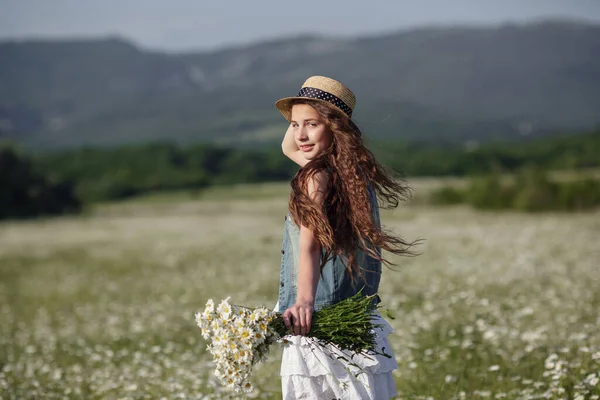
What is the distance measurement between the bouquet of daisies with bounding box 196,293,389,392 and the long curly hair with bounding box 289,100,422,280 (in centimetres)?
31

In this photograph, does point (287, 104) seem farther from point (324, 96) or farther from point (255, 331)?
point (255, 331)

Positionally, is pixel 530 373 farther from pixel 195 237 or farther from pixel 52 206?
pixel 52 206

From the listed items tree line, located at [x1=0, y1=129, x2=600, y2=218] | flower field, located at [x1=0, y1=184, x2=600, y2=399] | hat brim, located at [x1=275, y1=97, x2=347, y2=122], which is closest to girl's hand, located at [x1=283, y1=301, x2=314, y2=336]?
flower field, located at [x1=0, y1=184, x2=600, y2=399]

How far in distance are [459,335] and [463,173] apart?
9120 centimetres

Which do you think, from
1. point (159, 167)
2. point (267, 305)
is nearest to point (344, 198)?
point (267, 305)

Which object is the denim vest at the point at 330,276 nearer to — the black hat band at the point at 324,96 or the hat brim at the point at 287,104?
the black hat band at the point at 324,96

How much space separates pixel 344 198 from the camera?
181 inches

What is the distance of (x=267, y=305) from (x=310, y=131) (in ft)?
24.1

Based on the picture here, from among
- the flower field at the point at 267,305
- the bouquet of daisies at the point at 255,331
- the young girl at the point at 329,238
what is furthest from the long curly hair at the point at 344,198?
the flower field at the point at 267,305

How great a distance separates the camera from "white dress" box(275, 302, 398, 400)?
4.57 m

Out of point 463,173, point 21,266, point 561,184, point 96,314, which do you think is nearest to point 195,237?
A: point 21,266

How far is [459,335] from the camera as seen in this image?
358 inches

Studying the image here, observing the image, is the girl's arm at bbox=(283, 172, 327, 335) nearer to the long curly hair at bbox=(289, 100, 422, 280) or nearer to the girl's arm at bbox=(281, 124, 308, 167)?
the long curly hair at bbox=(289, 100, 422, 280)

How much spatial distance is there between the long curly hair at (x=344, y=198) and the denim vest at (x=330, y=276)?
0.19 ft
